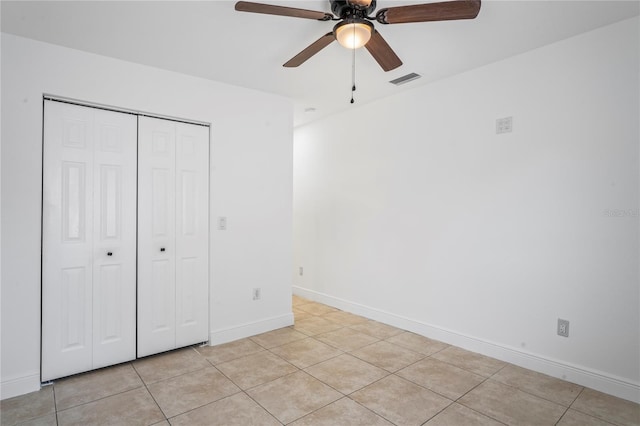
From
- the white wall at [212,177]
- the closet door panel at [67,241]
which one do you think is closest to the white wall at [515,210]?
the white wall at [212,177]

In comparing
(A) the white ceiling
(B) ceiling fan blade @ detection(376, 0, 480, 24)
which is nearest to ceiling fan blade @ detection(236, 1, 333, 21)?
(A) the white ceiling

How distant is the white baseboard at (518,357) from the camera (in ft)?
7.97

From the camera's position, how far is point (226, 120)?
138 inches

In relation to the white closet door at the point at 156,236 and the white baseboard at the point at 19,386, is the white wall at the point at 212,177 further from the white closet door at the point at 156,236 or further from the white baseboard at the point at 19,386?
the white closet door at the point at 156,236

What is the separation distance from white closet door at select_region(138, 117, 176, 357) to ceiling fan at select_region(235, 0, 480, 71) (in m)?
1.64

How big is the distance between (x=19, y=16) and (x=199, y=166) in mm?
1589

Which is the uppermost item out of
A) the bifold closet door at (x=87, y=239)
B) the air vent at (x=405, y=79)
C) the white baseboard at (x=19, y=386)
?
the air vent at (x=405, y=79)

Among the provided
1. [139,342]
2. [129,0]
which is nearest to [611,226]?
[129,0]

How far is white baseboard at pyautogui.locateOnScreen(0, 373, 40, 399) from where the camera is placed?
2.40 metres

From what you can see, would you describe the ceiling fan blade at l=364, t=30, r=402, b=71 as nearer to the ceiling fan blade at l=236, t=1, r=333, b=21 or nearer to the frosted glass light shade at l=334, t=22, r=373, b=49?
the frosted glass light shade at l=334, t=22, r=373, b=49

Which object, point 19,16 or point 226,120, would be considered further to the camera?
point 226,120

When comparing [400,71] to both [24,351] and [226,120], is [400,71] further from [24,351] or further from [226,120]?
[24,351]

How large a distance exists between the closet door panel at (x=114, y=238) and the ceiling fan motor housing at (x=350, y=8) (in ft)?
6.54

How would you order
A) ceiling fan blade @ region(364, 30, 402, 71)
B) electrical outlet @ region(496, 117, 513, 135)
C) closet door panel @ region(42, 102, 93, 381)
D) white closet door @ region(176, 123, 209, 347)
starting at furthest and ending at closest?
1. white closet door @ region(176, 123, 209, 347)
2. electrical outlet @ region(496, 117, 513, 135)
3. closet door panel @ region(42, 102, 93, 381)
4. ceiling fan blade @ region(364, 30, 402, 71)
